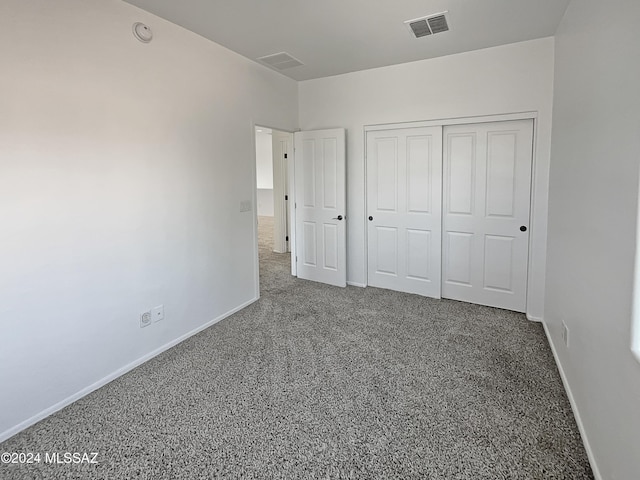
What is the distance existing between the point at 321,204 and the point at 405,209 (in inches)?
43.9

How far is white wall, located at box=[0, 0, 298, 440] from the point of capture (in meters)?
2.15

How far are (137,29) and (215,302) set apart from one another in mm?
2432

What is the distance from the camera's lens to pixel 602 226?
181 cm

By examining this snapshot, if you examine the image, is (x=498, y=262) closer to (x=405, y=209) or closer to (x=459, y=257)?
(x=459, y=257)

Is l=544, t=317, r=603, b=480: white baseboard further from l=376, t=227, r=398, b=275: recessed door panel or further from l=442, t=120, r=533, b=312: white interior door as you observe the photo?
l=376, t=227, r=398, b=275: recessed door panel

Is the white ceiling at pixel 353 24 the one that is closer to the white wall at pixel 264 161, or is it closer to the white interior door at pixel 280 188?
the white interior door at pixel 280 188

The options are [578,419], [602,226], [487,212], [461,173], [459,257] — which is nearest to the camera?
[602,226]

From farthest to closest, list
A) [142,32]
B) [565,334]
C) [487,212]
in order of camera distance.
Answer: [487,212]
[142,32]
[565,334]

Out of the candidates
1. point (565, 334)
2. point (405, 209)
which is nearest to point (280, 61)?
point (405, 209)

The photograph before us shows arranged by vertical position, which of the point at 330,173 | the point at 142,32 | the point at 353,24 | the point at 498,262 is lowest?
the point at 498,262

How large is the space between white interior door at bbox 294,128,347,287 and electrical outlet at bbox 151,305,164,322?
2362 millimetres

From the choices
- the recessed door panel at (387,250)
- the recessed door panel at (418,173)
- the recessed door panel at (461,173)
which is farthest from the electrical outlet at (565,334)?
the recessed door panel at (387,250)

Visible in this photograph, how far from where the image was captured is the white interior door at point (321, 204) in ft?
15.5

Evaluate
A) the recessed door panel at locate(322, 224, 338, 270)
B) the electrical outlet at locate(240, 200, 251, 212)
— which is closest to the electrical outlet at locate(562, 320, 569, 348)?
the recessed door panel at locate(322, 224, 338, 270)
